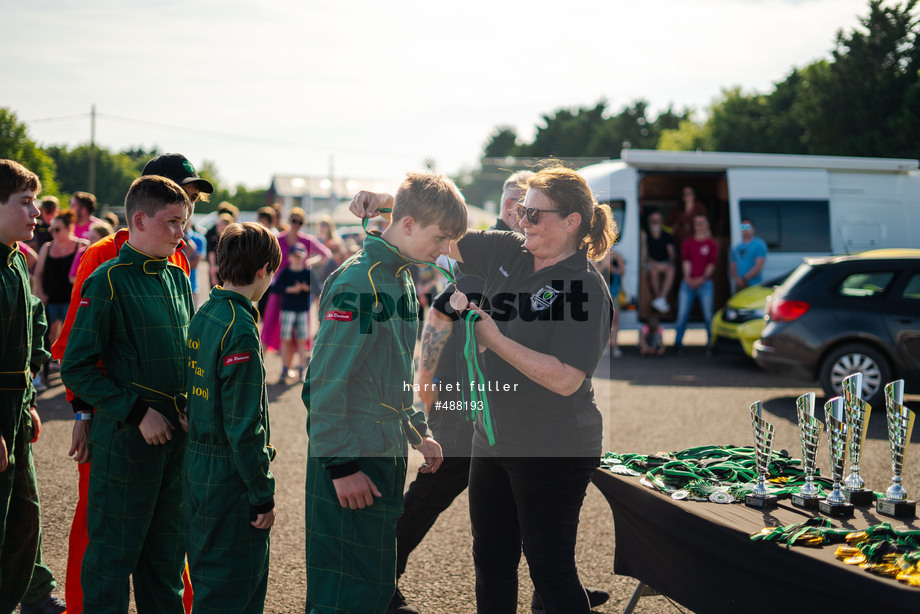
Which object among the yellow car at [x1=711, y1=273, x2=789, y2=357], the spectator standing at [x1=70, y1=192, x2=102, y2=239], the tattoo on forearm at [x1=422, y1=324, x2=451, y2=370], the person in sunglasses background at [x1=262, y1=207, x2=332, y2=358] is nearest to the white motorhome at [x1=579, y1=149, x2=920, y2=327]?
the yellow car at [x1=711, y1=273, x2=789, y2=357]

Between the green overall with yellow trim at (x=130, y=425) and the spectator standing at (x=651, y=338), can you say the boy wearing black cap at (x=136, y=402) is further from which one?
the spectator standing at (x=651, y=338)

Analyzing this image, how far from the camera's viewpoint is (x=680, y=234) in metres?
13.2

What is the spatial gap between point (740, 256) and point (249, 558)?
11158mm

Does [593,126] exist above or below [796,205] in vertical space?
above

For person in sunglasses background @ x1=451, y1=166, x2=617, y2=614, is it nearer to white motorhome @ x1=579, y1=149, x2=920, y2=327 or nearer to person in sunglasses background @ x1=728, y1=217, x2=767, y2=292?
white motorhome @ x1=579, y1=149, x2=920, y2=327

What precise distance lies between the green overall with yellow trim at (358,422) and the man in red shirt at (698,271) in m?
10.6

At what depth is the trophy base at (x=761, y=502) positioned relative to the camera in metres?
2.61

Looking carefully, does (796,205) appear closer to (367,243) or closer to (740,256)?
(740,256)

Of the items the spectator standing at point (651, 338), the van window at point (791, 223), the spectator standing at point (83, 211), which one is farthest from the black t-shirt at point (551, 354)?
the van window at point (791, 223)

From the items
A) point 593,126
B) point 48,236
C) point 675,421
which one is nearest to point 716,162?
point 675,421

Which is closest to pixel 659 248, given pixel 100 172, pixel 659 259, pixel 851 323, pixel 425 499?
pixel 659 259

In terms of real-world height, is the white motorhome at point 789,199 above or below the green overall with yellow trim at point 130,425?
above

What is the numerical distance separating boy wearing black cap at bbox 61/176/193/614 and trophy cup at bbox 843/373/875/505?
8.06 feet

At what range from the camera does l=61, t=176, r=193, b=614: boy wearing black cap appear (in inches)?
106
